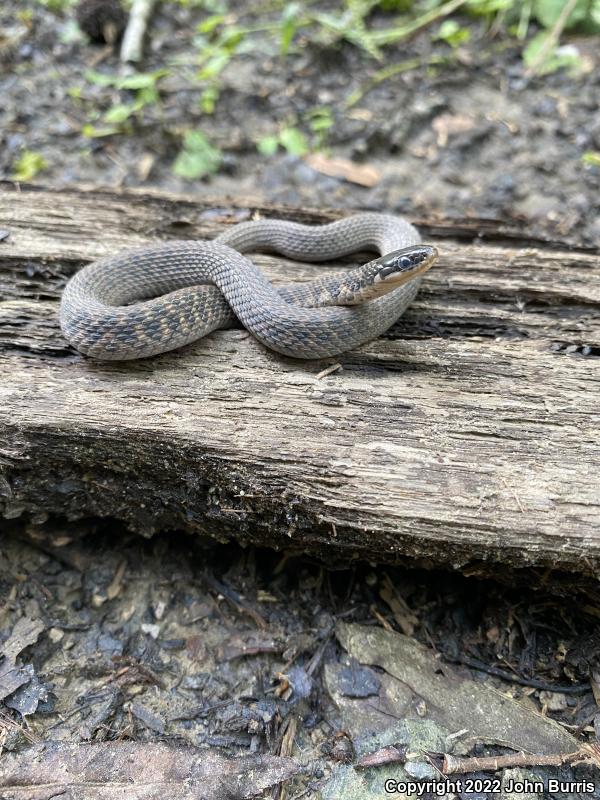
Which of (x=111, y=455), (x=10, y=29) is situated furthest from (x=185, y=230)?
(x=10, y=29)

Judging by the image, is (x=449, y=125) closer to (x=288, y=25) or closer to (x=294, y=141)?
(x=294, y=141)

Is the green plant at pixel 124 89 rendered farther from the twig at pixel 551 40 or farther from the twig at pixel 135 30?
the twig at pixel 551 40

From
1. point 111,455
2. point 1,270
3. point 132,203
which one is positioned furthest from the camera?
point 132,203

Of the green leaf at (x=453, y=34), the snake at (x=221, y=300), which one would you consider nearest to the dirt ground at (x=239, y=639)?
the snake at (x=221, y=300)

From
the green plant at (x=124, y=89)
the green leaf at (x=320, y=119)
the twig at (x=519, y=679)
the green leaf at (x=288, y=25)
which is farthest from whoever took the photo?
the green leaf at (x=288, y=25)

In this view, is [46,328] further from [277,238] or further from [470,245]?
[470,245]

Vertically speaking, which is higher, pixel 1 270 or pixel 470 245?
pixel 470 245

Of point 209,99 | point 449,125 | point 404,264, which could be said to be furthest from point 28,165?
point 404,264

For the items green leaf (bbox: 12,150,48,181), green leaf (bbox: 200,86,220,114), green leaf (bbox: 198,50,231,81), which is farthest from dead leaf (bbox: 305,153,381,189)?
green leaf (bbox: 12,150,48,181)
